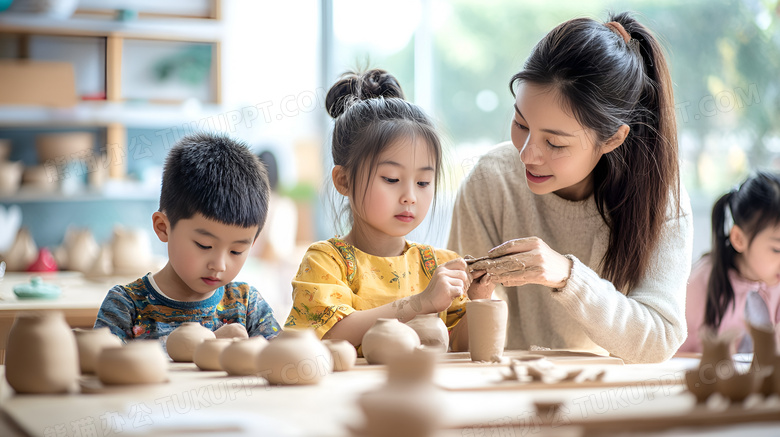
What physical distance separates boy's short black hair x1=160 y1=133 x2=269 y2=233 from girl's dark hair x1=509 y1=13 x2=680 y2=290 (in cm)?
64

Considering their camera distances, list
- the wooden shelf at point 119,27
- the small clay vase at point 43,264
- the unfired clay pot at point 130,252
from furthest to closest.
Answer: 1. the wooden shelf at point 119,27
2. the small clay vase at point 43,264
3. the unfired clay pot at point 130,252

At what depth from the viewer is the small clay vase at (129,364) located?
92cm

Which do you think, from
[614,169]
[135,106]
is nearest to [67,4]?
[135,106]

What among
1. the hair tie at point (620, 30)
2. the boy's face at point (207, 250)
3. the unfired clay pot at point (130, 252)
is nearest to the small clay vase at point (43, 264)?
the unfired clay pot at point (130, 252)

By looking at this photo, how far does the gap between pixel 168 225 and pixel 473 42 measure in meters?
4.32

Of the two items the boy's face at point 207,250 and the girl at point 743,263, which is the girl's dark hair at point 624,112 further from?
the girl at point 743,263

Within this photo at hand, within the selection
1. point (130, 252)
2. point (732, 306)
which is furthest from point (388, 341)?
point (130, 252)

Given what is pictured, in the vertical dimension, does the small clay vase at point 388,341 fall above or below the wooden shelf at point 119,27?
below

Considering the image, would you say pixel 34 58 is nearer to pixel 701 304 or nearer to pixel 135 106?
pixel 135 106

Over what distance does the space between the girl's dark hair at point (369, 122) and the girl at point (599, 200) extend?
0.23 metres

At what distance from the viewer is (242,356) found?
1.03 m

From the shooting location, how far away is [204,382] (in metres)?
1.00

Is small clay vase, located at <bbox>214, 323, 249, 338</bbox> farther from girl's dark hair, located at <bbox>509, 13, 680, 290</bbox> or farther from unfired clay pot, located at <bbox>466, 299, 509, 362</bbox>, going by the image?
girl's dark hair, located at <bbox>509, 13, 680, 290</bbox>

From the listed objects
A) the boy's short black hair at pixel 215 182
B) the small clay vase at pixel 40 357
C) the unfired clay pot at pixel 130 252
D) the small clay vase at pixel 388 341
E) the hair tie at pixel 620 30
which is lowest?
the unfired clay pot at pixel 130 252
